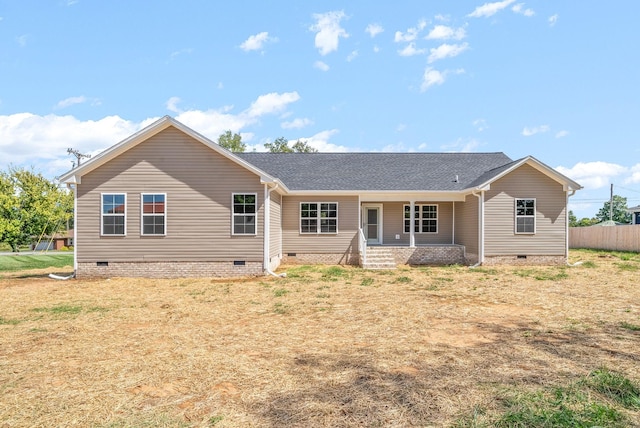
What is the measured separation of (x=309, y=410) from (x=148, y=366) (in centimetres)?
255

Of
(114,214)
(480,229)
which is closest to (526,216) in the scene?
(480,229)

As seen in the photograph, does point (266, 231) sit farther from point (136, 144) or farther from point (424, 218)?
point (424, 218)

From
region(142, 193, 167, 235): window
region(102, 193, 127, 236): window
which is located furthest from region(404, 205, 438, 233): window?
region(102, 193, 127, 236): window

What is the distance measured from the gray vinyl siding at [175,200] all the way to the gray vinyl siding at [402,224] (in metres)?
7.59

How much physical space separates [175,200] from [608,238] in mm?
27478

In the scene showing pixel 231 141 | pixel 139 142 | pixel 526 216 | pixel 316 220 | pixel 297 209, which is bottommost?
pixel 316 220

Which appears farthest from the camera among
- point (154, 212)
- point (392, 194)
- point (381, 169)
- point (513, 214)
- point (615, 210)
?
point (615, 210)

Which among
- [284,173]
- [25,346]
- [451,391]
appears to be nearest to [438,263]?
[284,173]

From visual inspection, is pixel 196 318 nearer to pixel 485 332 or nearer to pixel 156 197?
pixel 485 332

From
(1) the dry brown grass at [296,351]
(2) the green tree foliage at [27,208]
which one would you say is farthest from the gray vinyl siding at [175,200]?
(2) the green tree foliage at [27,208]

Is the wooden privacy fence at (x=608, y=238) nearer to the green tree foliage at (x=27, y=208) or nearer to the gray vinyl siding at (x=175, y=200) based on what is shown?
the gray vinyl siding at (x=175, y=200)

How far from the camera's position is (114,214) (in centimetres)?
1426

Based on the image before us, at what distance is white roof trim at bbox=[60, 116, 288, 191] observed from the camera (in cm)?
1380

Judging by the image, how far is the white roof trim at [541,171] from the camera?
16703 mm
